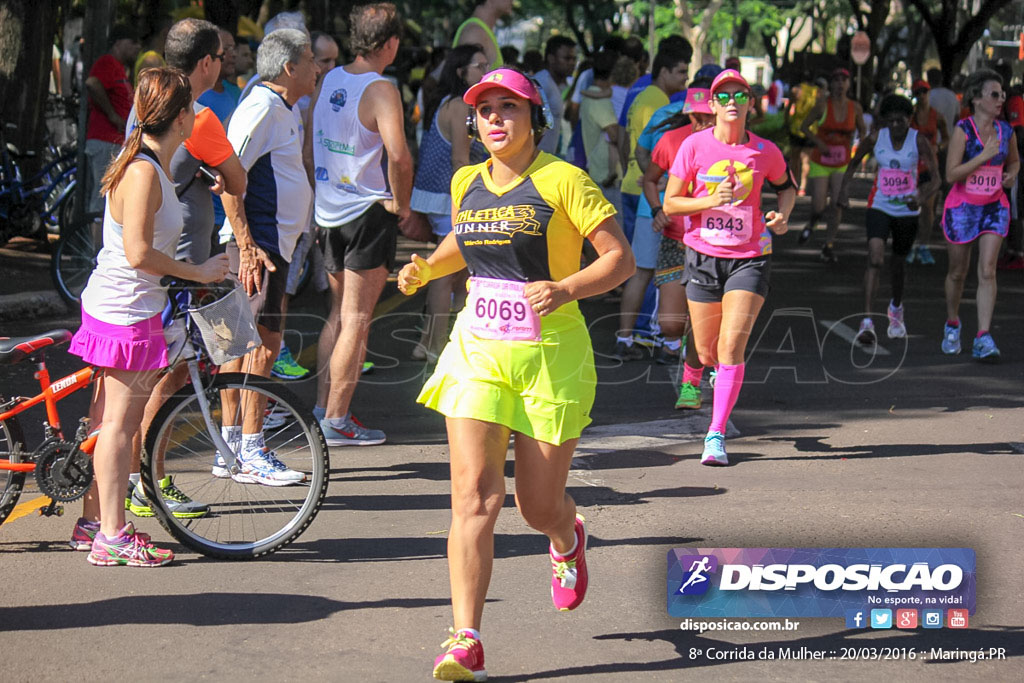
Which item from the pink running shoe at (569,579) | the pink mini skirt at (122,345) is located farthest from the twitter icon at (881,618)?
the pink mini skirt at (122,345)

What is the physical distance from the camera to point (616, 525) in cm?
575

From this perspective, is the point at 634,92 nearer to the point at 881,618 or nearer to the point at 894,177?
the point at 894,177

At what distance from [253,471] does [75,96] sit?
1233 centimetres

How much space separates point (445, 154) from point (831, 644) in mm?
4701

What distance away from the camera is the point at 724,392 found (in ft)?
22.5

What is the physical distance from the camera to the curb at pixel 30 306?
33.6ft

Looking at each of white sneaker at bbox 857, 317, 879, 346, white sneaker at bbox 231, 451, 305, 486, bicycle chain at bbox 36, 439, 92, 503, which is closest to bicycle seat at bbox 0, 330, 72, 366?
bicycle chain at bbox 36, 439, 92, 503

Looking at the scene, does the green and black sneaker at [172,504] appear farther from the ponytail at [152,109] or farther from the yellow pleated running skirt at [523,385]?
the yellow pleated running skirt at [523,385]

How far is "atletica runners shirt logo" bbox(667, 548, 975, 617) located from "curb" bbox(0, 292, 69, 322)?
7179mm

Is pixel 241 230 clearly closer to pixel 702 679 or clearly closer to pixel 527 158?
pixel 527 158

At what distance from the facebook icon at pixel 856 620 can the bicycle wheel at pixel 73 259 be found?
7.55 m

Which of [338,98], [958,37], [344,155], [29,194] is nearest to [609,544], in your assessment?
[344,155]

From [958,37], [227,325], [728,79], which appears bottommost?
[227,325]

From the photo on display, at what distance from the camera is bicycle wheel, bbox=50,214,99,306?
10.4 meters
